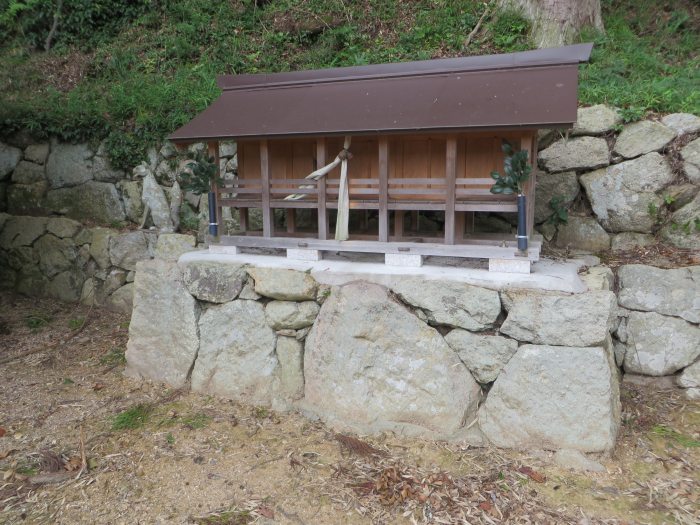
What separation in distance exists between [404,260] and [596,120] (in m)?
3.23

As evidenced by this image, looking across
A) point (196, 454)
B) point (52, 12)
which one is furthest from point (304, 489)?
point (52, 12)

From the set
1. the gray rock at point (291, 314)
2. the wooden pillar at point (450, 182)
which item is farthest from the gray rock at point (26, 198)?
the wooden pillar at point (450, 182)

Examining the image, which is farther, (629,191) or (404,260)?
(629,191)

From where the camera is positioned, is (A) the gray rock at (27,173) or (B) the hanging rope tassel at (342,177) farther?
(A) the gray rock at (27,173)

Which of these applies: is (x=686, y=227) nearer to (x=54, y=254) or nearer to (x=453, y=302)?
(x=453, y=302)

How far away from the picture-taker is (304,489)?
12.6 ft

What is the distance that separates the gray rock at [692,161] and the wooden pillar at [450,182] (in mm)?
3082

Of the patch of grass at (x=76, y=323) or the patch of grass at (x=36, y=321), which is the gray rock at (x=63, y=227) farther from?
the patch of grass at (x=76, y=323)

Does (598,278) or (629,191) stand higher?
(629,191)

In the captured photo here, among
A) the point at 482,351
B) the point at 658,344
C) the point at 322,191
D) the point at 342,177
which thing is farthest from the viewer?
the point at 658,344

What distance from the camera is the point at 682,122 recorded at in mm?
5641

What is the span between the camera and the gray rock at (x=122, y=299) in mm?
7739

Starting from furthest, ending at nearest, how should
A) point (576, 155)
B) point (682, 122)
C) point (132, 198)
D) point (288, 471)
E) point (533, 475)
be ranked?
1. point (132, 198)
2. point (576, 155)
3. point (682, 122)
4. point (288, 471)
5. point (533, 475)

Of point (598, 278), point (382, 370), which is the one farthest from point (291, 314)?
point (598, 278)
